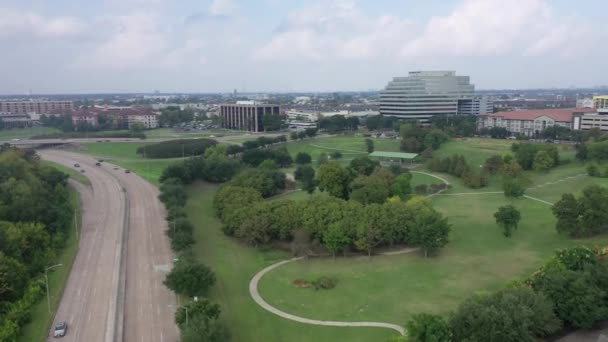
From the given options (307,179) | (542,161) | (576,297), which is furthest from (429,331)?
(542,161)

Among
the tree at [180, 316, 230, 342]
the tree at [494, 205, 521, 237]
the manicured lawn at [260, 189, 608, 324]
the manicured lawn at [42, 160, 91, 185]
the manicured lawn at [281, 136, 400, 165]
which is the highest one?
the manicured lawn at [281, 136, 400, 165]

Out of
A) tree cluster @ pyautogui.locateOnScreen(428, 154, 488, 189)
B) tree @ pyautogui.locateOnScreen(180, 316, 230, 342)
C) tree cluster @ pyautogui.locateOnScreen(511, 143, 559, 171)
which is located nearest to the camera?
tree @ pyautogui.locateOnScreen(180, 316, 230, 342)

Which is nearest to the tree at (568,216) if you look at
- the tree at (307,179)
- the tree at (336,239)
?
the tree at (336,239)

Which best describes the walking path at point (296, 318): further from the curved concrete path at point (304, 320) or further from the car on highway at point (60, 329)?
the car on highway at point (60, 329)

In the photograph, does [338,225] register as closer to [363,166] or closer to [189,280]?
[189,280]

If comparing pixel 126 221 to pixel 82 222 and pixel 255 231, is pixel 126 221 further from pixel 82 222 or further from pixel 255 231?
pixel 255 231

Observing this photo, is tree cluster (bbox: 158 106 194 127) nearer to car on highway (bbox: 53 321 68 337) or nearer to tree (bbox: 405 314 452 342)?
car on highway (bbox: 53 321 68 337)

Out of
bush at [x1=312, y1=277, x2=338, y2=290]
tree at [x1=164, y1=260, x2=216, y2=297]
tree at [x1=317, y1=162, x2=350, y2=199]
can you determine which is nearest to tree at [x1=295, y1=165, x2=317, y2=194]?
tree at [x1=317, y1=162, x2=350, y2=199]

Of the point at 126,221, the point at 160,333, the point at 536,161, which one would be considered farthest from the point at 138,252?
the point at 536,161
